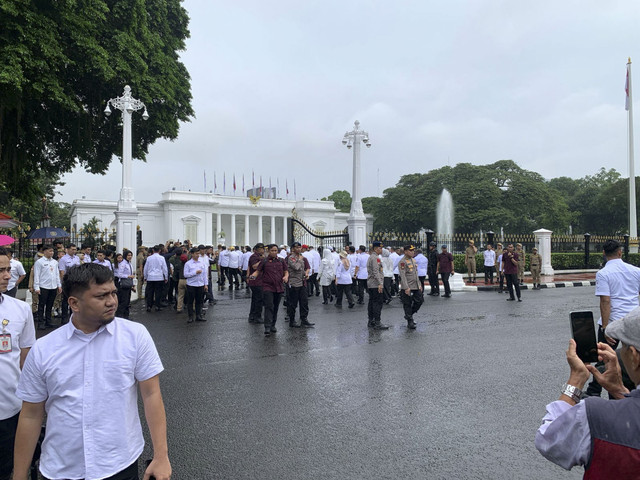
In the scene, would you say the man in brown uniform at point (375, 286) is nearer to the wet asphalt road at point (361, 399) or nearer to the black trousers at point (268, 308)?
the wet asphalt road at point (361, 399)

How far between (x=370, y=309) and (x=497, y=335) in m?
2.47

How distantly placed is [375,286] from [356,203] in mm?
11200

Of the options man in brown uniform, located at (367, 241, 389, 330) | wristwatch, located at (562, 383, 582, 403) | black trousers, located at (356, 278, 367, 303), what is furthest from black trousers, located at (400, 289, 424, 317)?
wristwatch, located at (562, 383, 582, 403)

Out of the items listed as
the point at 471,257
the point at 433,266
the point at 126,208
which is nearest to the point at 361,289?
the point at 433,266

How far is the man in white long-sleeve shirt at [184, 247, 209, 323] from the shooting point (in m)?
10.7

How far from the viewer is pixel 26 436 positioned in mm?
2148

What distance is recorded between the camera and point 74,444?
211 centimetres

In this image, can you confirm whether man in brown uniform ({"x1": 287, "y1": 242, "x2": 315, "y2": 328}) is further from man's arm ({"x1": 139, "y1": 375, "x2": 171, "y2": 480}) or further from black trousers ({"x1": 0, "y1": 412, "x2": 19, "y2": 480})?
man's arm ({"x1": 139, "y1": 375, "x2": 171, "y2": 480})

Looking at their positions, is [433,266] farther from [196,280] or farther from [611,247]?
[611,247]

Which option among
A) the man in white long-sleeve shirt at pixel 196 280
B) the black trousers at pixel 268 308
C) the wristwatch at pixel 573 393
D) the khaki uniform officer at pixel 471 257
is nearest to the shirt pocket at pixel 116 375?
the wristwatch at pixel 573 393

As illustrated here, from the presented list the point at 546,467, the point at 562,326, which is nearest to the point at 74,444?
the point at 546,467

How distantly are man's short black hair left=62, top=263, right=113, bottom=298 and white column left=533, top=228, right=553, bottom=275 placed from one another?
25408mm

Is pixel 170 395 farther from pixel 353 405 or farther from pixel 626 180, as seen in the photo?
pixel 626 180

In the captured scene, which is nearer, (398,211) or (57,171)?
(57,171)
